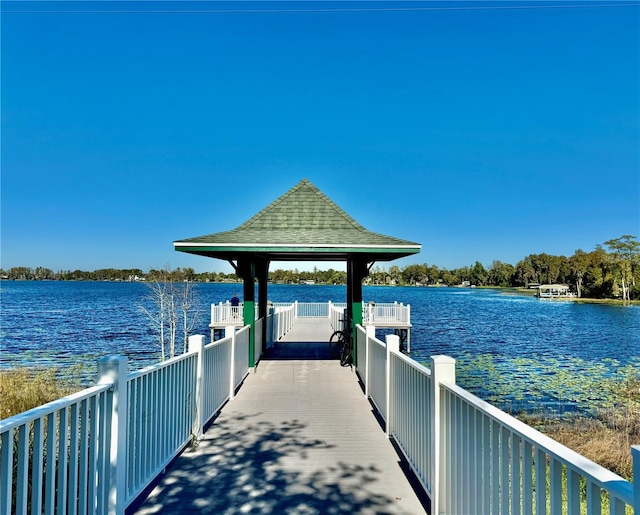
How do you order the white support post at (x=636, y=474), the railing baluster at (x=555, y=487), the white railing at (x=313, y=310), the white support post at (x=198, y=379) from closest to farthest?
the white support post at (x=636, y=474) → the railing baluster at (x=555, y=487) → the white support post at (x=198, y=379) → the white railing at (x=313, y=310)

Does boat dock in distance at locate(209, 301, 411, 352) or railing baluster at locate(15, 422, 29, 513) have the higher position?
railing baluster at locate(15, 422, 29, 513)

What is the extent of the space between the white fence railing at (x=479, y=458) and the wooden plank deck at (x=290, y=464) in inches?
14.3

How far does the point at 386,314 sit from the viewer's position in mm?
18203

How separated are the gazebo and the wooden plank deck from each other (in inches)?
105

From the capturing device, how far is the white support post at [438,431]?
3.06m

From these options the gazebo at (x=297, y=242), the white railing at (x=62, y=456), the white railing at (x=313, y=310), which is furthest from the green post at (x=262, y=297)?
the white railing at (x=313, y=310)

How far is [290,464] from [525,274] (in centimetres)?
12288

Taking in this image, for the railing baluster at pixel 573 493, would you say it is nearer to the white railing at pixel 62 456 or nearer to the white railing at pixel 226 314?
the white railing at pixel 62 456

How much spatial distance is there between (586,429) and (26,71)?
2104 centimetres

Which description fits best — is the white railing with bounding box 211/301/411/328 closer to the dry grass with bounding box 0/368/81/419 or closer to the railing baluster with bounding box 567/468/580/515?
the dry grass with bounding box 0/368/81/419

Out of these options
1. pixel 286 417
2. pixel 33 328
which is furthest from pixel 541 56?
pixel 33 328

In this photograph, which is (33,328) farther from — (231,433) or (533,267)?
(533,267)

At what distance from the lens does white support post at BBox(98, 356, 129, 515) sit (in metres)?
2.79

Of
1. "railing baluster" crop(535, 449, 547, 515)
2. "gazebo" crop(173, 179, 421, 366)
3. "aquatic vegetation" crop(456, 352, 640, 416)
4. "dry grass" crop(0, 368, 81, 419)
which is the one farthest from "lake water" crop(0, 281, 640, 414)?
"railing baluster" crop(535, 449, 547, 515)
